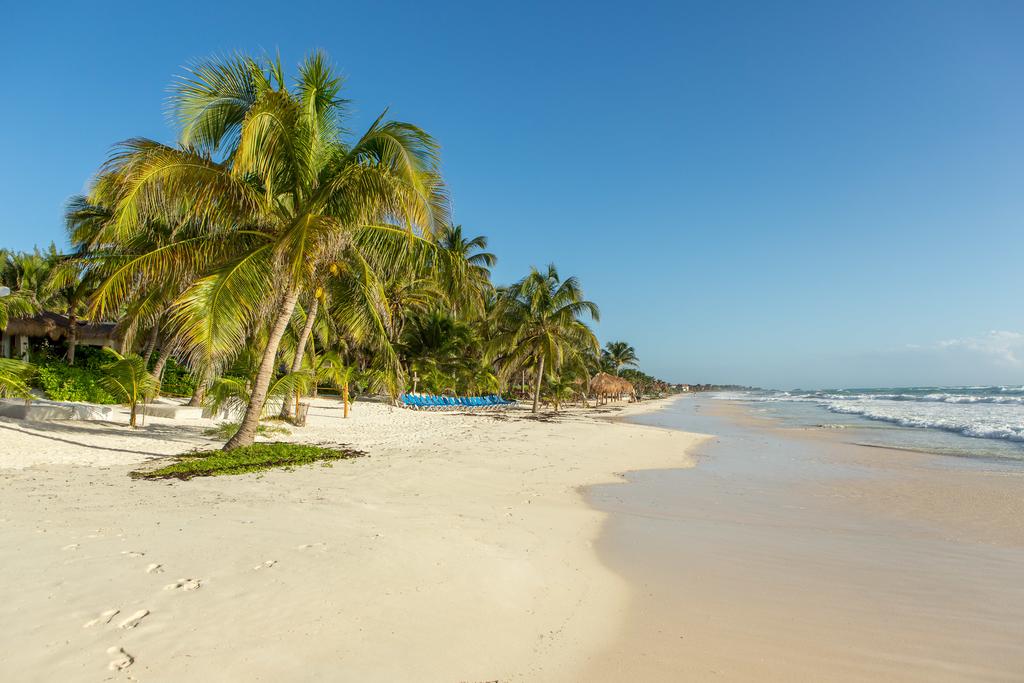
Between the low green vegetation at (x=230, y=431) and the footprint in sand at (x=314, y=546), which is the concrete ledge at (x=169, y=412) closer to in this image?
the low green vegetation at (x=230, y=431)

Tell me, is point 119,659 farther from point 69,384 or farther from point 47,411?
point 69,384

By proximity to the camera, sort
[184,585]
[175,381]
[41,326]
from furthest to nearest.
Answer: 1. [41,326]
2. [175,381]
3. [184,585]

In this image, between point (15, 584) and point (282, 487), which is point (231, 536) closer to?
point (15, 584)

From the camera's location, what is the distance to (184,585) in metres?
3.54

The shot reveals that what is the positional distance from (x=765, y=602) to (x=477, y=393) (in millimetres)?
29521

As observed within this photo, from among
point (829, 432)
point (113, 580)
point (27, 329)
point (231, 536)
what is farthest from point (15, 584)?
point (829, 432)

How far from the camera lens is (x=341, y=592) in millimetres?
3639

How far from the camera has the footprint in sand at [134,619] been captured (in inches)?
118

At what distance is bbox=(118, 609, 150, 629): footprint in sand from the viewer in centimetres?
301

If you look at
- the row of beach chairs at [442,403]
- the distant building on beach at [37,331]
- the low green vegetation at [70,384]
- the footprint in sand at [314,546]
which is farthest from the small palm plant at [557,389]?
the footprint in sand at [314,546]

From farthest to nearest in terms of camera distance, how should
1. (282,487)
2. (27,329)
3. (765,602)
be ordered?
(27,329) → (282,487) → (765,602)

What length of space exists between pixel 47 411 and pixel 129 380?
2287 mm

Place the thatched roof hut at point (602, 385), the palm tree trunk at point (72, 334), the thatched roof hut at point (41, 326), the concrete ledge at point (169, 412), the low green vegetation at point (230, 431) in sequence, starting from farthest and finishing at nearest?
1. the thatched roof hut at point (602, 385)
2. the thatched roof hut at point (41, 326)
3. the palm tree trunk at point (72, 334)
4. the concrete ledge at point (169, 412)
5. the low green vegetation at point (230, 431)

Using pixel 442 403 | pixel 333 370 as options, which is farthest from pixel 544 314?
pixel 333 370
